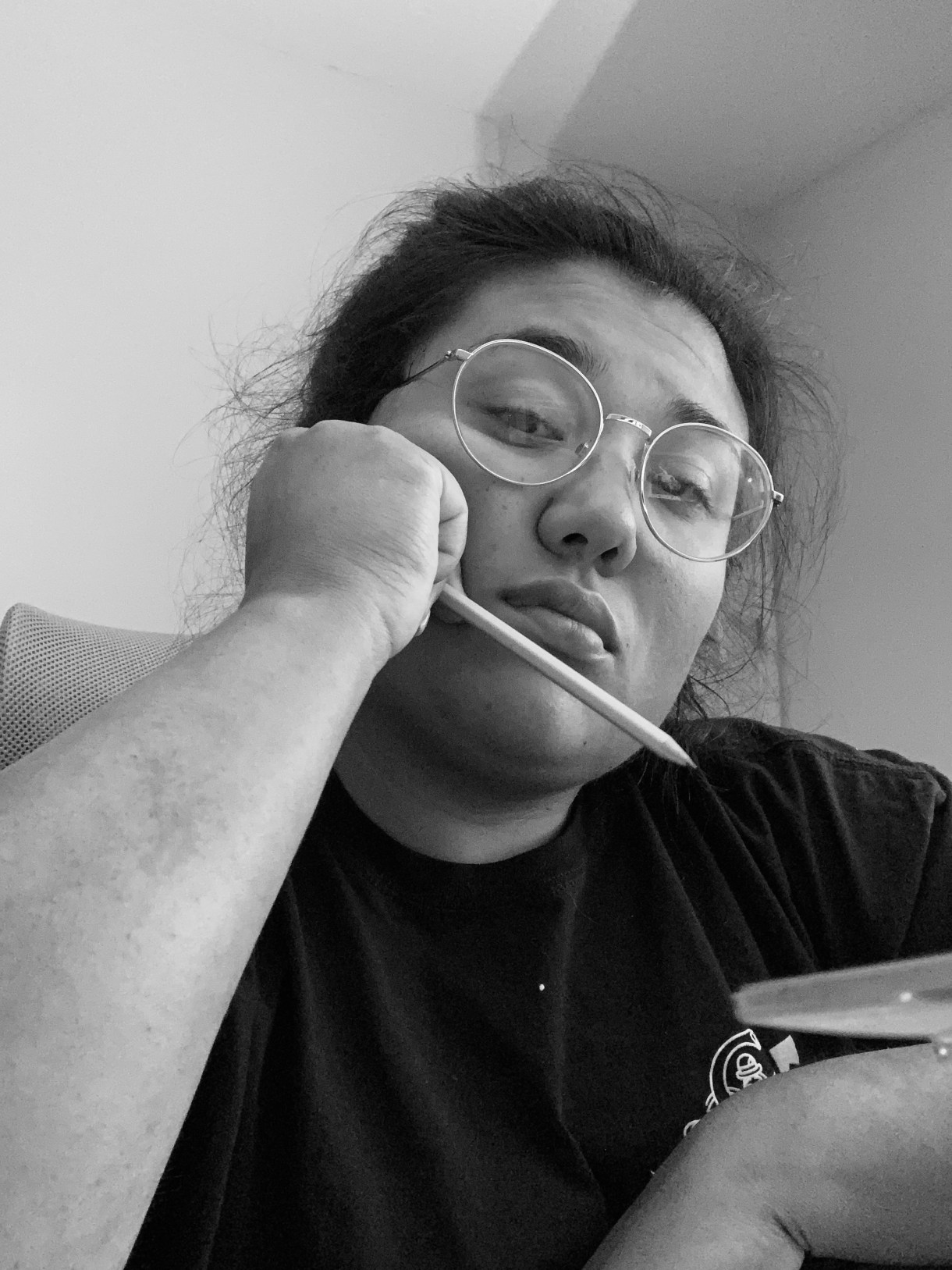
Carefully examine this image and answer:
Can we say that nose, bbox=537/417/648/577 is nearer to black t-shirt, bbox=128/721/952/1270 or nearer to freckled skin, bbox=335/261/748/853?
freckled skin, bbox=335/261/748/853

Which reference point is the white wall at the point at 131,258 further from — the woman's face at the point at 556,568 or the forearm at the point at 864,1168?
the forearm at the point at 864,1168

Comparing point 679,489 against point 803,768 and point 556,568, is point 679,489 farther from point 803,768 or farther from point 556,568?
point 803,768

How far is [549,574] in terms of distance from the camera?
2.44 ft

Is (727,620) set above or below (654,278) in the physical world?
below

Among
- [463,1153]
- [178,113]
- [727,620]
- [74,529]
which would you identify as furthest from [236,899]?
[178,113]

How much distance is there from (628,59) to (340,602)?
1.89m

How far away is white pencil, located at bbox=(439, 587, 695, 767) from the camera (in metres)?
0.64

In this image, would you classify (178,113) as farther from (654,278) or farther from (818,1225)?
(818,1225)

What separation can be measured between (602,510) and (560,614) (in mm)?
77

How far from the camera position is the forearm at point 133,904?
410mm

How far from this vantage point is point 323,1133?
627mm

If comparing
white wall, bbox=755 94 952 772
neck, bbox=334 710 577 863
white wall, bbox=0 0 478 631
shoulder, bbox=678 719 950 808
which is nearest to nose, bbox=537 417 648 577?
neck, bbox=334 710 577 863

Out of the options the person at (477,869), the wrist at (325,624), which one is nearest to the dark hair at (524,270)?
the person at (477,869)

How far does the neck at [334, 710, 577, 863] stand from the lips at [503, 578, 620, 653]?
0.13 m
